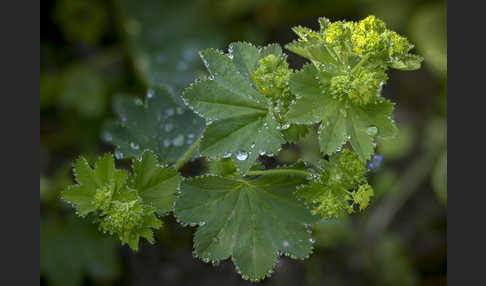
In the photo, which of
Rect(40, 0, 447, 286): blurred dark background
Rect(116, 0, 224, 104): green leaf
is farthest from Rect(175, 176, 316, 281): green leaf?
Rect(116, 0, 224, 104): green leaf

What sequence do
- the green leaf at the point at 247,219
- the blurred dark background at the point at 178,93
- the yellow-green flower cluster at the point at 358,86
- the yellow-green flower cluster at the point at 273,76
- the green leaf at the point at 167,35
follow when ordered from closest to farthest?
the yellow-green flower cluster at the point at 358,86
the yellow-green flower cluster at the point at 273,76
the green leaf at the point at 247,219
the blurred dark background at the point at 178,93
the green leaf at the point at 167,35

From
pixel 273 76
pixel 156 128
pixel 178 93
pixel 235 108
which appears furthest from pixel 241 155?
pixel 178 93

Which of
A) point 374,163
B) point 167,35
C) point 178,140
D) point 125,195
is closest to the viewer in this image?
point 125,195

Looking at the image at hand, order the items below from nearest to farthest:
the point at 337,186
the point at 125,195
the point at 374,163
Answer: the point at 337,186 → the point at 125,195 → the point at 374,163

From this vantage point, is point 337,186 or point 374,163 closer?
point 337,186

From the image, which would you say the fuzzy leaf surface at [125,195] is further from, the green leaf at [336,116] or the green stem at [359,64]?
the green stem at [359,64]

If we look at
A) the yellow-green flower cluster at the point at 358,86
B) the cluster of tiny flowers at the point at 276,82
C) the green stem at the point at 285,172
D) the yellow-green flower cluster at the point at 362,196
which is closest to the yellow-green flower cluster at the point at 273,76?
the cluster of tiny flowers at the point at 276,82

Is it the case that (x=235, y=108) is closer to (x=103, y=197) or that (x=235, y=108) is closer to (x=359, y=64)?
(x=359, y=64)
